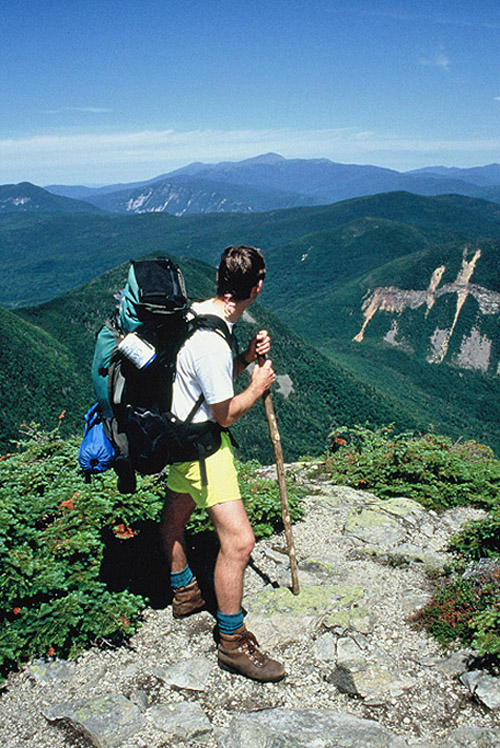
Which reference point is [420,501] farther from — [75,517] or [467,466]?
[75,517]

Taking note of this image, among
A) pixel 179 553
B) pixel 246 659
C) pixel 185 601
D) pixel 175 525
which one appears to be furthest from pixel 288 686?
pixel 175 525

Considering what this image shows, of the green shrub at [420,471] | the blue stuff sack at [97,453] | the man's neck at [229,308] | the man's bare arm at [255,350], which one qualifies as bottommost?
the green shrub at [420,471]

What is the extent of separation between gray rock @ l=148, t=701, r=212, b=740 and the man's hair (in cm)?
286

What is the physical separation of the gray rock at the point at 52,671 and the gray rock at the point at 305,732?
1354 mm

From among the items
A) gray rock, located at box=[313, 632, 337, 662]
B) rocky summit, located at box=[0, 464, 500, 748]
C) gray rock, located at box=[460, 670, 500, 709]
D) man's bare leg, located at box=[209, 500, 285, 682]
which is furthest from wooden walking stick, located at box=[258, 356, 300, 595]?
gray rock, located at box=[460, 670, 500, 709]

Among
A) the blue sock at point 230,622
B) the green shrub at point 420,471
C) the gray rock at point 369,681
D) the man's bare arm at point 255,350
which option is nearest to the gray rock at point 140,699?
the blue sock at point 230,622

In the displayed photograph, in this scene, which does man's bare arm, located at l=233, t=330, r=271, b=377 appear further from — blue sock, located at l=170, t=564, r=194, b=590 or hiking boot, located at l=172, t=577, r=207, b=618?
hiking boot, located at l=172, t=577, r=207, b=618

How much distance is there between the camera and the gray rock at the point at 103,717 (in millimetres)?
3799

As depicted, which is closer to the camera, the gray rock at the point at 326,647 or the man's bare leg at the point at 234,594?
the man's bare leg at the point at 234,594

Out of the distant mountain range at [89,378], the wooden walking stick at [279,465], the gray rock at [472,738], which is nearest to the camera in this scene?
the gray rock at [472,738]

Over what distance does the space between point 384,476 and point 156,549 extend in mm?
4105

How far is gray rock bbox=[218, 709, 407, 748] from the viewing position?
3639 mm

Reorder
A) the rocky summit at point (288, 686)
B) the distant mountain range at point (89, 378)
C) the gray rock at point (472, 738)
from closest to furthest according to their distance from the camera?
the gray rock at point (472, 738) < the rocky summit at point (288, 686) < the distant mountain range at point (89, 378)

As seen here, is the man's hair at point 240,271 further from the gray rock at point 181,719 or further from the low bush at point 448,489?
the low bush at point 448,489
